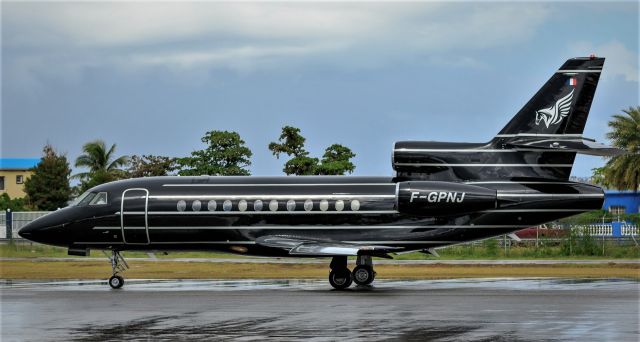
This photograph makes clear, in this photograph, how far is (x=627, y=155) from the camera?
83625 mm

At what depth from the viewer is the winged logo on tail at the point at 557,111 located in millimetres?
30641

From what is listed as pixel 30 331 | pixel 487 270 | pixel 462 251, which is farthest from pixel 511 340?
pixel 462 251

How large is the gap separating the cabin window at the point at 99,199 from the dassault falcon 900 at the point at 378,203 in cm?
4

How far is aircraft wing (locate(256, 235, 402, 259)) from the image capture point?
30.5 meters

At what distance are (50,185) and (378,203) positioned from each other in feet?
241

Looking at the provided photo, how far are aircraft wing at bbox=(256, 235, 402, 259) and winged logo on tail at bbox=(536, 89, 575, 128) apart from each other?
5962mm

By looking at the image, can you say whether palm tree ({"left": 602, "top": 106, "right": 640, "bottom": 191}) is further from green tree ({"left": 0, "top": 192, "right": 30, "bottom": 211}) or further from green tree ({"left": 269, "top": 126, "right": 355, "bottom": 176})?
green tree ({"left": 0, "top": 192, "right": 30, "bottom": 211})

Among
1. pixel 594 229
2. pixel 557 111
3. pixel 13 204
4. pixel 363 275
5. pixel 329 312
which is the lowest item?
pixel 329 312

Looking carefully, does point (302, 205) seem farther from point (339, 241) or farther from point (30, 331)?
point (30, 331)

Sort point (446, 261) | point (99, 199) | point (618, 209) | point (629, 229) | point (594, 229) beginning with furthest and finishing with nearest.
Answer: point (618, 209) → point (629, 229) → point (594, 229) → point (446, 261) → point (99, 199)

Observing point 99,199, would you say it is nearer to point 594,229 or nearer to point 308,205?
point 308,205

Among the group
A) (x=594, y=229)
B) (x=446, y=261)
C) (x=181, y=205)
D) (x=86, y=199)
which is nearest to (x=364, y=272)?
(x=181, y=205)

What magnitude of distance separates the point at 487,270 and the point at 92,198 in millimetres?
16825

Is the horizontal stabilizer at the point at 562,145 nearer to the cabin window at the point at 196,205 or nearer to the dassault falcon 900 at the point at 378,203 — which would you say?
the dassault falcon 900 at the point at 378,203
